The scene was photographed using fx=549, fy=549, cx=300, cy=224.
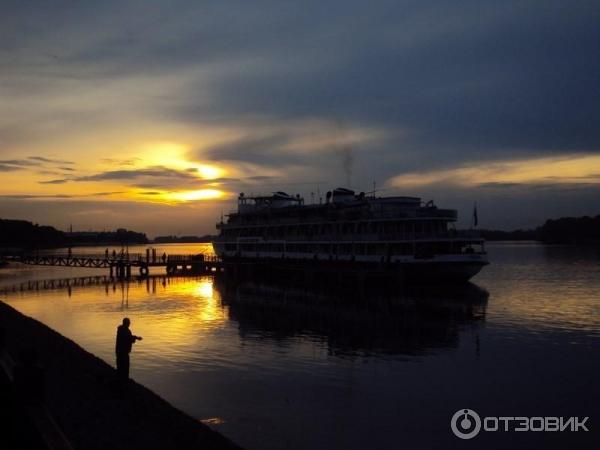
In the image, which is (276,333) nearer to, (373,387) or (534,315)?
(373,387)

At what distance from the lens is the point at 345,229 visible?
6144cm

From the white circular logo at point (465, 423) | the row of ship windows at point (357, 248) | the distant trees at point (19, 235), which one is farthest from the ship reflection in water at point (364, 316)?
the distant trees at point (19, 235)

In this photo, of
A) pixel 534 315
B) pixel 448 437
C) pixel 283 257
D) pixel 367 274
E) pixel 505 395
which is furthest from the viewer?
pixel 283 257

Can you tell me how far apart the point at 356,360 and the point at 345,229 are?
125 feet

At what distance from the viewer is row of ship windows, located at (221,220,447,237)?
172 feet

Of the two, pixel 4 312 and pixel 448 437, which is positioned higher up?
pixel 4 312

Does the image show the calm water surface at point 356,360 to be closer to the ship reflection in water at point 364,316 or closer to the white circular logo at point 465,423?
the ship reflection in water at point 364,316

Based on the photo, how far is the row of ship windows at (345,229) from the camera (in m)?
52.3

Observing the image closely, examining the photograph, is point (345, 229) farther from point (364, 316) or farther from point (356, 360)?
point (356, 360)

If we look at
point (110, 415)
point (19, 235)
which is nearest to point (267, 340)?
point (110, 415)

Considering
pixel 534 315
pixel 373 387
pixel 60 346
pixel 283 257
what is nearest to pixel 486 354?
pixel 373 387

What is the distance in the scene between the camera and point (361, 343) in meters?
28.0

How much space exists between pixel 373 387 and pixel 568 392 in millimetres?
6720

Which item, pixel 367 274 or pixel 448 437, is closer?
pixel 448 437
